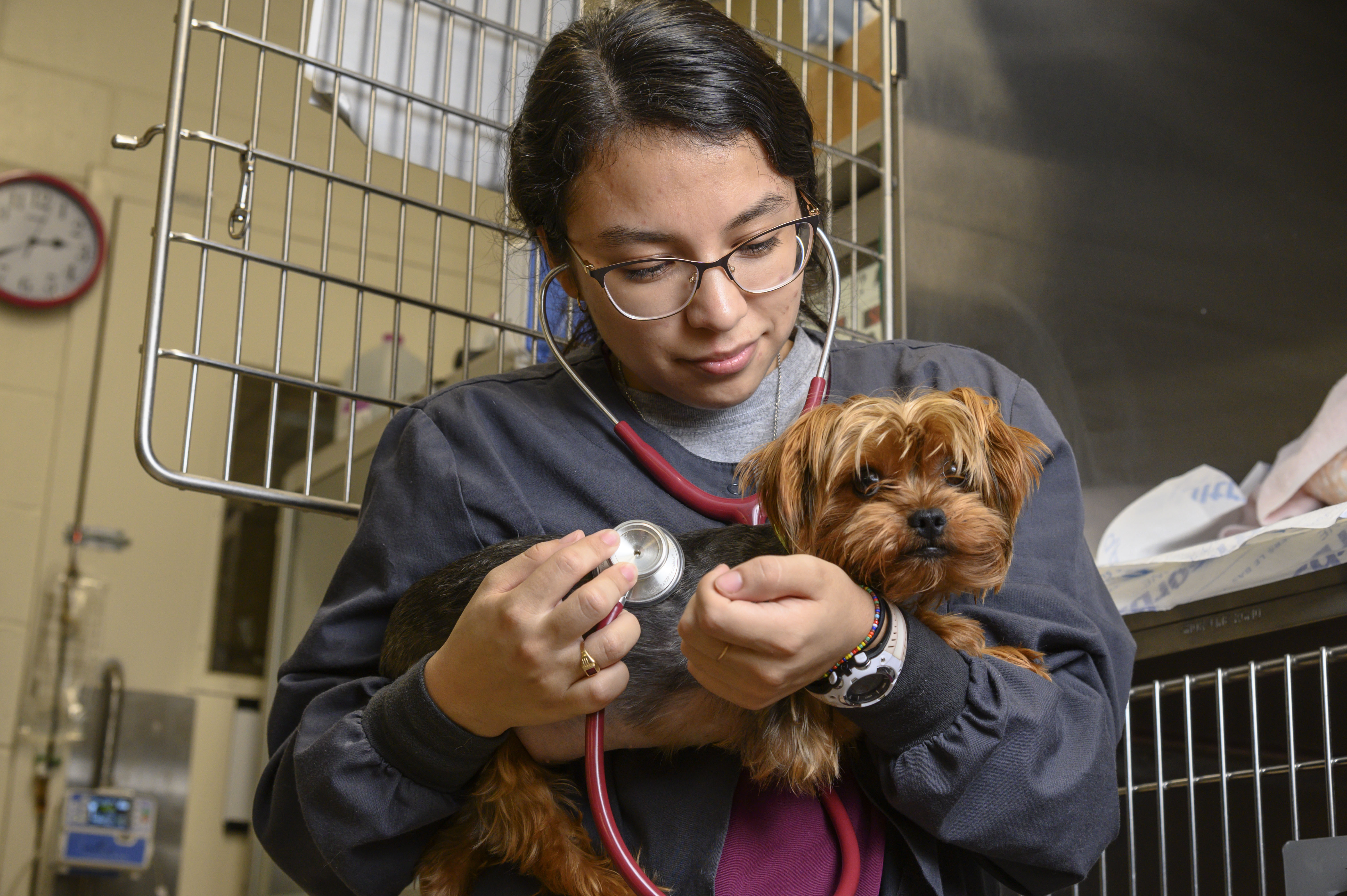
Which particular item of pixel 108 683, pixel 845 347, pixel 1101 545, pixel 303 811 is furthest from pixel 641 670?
pixel 108 683

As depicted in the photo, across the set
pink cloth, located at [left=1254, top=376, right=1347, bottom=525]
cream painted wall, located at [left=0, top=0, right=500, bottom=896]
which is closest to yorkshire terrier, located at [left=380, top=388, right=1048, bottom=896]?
pink cloth, located at [left=1254, top=376, right=1347, bottom=525]

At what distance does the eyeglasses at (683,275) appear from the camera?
3.98ft

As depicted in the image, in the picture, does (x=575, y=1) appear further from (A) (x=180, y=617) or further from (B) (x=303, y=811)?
(A) (x=180, y=617)

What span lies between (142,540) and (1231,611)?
12.3 ft

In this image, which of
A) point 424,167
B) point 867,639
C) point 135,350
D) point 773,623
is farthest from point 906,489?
point 135,350

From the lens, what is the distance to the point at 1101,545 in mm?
1772

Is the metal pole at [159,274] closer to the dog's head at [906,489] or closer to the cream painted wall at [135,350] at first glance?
the dog's head at [906,489]

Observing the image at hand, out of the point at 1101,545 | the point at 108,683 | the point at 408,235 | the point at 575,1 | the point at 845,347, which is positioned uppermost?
the point at 408,235

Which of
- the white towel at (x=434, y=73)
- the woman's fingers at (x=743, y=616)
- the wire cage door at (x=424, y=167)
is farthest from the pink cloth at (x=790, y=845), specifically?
the white towel at (x=434, y=73)

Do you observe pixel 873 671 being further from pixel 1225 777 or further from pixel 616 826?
pixel 1225 777

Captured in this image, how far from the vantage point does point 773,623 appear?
85cm

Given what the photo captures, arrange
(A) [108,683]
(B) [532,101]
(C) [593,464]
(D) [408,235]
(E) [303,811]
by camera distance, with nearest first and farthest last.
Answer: (E) [303,811], (C) [593,464], (B) [532,101], (A) [108,683], (D) [408,235]

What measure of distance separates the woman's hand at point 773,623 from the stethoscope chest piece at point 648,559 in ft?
0.14

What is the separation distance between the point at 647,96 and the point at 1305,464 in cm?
106
